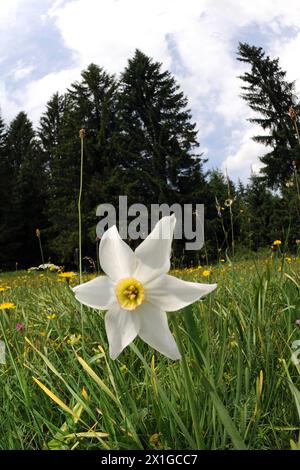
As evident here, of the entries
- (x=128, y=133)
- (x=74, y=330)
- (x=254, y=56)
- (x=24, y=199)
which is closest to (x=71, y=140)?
(x=128, y=133)

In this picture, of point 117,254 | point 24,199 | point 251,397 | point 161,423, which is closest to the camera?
point 117,254

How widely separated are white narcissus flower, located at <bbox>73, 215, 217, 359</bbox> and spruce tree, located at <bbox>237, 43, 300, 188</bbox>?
24.1 m

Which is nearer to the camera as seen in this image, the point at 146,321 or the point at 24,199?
the point at 146,321

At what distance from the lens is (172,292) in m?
0.63

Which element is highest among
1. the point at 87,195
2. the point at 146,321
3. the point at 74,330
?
the point at 87,195

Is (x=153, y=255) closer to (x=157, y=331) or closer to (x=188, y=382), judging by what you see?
(x=157, y=331)

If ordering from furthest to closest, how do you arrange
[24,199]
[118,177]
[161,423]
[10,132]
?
[10,132], [24,199], [118,177], [161,423]

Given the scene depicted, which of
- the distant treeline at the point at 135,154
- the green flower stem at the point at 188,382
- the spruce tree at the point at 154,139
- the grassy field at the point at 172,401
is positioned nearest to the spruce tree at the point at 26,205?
the distant treeline at the point at 135,154

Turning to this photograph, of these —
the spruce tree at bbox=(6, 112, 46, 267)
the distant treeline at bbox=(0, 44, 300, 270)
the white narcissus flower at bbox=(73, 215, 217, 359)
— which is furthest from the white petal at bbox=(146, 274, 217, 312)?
the spruce tree at bbox=(6, 112, 46, 267)

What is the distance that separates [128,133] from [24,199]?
9.49 metres

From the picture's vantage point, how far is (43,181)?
31.3m

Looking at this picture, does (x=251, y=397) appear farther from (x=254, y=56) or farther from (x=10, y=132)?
(x=10, y=132)

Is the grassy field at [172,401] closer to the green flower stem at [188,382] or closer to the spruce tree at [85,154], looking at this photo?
the green flower stem at [188,382]

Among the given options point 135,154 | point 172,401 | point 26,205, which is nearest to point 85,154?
point 135,154
